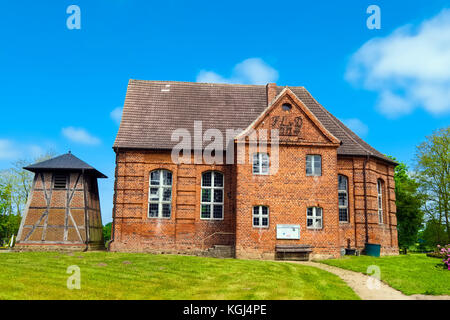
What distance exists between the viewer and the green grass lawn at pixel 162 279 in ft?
36.3

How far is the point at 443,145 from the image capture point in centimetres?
3619

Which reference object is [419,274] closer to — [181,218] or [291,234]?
[291,234]

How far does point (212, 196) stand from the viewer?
917 inches

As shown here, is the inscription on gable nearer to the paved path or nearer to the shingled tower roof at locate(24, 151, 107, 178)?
the paved path

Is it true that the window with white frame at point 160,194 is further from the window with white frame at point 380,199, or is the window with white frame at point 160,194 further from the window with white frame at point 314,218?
the window with white frame at point 380,199

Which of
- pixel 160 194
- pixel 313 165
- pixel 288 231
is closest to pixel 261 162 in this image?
pixel 313 165

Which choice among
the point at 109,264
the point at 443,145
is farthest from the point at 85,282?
the point at 443,145

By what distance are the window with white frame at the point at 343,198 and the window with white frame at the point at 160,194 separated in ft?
35.0

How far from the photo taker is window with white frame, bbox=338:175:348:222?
24297mm

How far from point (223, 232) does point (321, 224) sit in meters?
5.59

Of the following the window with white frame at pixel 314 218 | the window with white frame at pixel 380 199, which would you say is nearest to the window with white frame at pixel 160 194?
the window with white frame at pixel 314 218

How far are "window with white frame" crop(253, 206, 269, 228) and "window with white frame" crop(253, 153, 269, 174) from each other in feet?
6.55

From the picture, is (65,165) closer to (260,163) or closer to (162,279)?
(260,163)

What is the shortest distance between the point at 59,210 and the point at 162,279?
12390 millimetres
